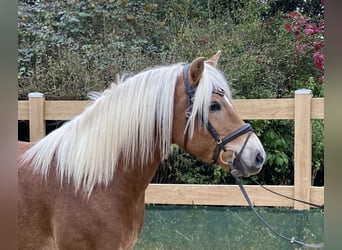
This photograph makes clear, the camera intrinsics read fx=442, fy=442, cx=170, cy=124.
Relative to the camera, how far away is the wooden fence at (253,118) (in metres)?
2.62

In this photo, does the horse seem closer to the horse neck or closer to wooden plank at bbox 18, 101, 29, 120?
the horse neck

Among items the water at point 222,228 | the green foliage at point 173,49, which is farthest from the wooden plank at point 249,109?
the water at point 222,228

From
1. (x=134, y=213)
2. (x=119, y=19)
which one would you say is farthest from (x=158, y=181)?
(x=134, y=213)

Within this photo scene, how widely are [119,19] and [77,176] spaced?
8.90 ft

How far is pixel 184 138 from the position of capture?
1300 millimetres

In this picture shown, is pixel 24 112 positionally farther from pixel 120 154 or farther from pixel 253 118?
pixel 120 154

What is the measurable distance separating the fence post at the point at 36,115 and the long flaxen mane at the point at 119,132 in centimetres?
146

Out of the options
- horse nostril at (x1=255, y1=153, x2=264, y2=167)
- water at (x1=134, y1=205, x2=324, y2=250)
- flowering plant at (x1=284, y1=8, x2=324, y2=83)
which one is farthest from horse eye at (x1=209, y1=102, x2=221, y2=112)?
flowering plant at (x1=284, y1=8, x2=324, y2=83)

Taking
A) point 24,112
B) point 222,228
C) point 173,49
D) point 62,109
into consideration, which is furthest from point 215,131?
point 173,49

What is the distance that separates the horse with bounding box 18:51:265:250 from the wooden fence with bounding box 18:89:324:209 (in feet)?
4.79

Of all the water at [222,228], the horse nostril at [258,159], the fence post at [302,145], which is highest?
the horse nostril at [258,159]

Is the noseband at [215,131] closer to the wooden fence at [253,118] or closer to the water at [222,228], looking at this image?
the water at [222,228]

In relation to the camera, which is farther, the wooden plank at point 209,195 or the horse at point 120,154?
the wooden plank at point 209,195
